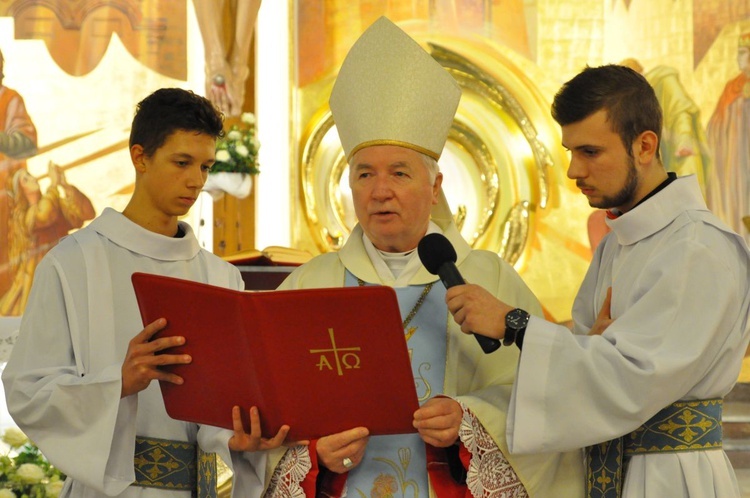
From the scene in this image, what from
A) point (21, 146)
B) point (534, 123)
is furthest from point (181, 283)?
point (534, 123)

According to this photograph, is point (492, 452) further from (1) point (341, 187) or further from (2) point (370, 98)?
(1) point (341, 187)

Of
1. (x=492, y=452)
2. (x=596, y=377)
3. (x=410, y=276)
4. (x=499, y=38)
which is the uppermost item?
(x=499, y=38)

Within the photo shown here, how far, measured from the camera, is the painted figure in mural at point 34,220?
8888 mm

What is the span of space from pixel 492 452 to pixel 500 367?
0.32 m

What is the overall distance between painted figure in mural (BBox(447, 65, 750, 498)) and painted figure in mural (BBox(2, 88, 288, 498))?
681mm

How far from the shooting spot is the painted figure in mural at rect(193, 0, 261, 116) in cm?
909

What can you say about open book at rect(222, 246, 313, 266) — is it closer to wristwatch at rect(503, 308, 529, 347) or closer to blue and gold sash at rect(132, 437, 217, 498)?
blue and gold sash at rect(132, 437, 217, 498)

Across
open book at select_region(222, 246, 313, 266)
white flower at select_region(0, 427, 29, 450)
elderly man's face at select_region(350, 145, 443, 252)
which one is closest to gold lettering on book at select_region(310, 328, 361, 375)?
elderly man's face at select_region(350, 145, 443, 252)

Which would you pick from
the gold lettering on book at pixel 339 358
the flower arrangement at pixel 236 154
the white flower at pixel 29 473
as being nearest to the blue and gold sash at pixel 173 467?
the gold lettering on book at pixel 339 358

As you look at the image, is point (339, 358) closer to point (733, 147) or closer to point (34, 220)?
Result: point (34, 220)

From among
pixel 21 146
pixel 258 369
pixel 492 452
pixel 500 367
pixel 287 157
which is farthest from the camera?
pixel 287 157

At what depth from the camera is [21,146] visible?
9062mm

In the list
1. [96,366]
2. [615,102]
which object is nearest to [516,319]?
[615,102]

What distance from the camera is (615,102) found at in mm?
2941
